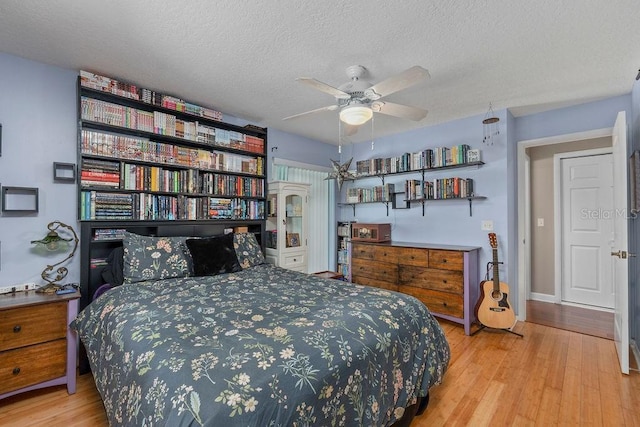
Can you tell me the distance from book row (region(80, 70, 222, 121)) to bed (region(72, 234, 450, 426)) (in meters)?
1.38

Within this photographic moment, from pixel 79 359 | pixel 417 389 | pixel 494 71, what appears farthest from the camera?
pixel 494 71

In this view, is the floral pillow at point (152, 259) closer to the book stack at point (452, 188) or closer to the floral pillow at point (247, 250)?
the floral pillow at point (247, 250)

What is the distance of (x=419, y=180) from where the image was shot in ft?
13.1

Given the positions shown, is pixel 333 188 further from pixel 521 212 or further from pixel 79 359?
pixel 79 359

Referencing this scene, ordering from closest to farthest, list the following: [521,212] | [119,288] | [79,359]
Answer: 1. [119,288]
2. [79,359]
3. [521,212]

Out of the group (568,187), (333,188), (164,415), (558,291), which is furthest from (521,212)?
(164,415)

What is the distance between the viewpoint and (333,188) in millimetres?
4980

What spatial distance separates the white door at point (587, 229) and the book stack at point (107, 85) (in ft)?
17.2

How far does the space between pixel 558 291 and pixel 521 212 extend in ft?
5.15

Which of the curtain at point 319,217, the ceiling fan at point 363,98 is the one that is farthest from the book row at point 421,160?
the ceiling fan at point 363,98

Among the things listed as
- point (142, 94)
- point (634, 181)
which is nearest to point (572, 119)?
point (634, 181)

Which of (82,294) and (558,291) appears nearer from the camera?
(82,294)

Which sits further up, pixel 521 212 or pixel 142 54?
pixel 142 54

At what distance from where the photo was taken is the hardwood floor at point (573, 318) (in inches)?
126
